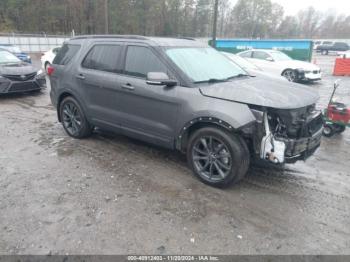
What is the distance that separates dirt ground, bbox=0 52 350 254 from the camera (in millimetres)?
2699

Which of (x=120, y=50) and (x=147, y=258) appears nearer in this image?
(x=147, y=258)

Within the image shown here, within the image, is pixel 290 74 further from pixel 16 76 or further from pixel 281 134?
pixel 16 76

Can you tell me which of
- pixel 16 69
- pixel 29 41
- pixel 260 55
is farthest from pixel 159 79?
pixel 29 41

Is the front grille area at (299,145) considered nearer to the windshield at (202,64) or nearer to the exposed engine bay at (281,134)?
the exposed engine bay at (281,134)

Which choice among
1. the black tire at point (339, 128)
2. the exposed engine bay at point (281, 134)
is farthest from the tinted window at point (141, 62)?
the black tire at point (339, 128)

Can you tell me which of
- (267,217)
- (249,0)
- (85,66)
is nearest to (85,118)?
(85,66)

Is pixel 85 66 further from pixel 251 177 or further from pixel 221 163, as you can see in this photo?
pixel 251 177

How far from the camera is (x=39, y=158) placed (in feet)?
14.8

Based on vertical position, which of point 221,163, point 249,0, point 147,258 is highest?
point 249,0

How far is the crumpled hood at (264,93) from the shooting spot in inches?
129

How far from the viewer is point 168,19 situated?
59281mm

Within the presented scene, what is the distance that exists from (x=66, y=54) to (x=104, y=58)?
1.13 meters

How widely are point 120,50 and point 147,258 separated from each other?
10.3ft

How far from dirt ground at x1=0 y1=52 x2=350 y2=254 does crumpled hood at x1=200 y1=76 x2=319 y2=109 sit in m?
1.15
